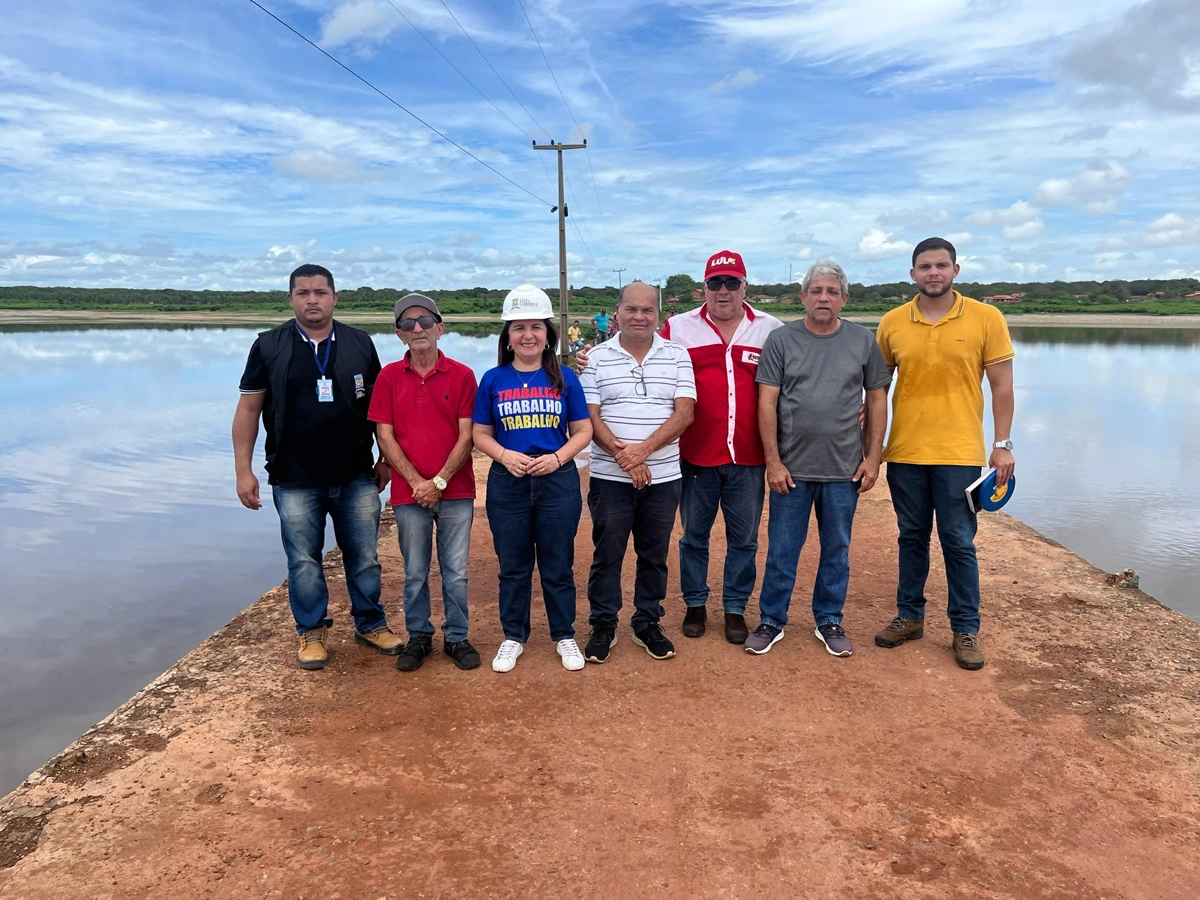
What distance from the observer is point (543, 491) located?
4.12 metres

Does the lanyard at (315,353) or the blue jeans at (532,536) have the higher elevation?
the lanyard at (315,353)

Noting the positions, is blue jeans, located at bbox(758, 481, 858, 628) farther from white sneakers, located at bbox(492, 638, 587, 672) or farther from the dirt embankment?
white sneakers, located at bbox(492, 638, 587, 672)

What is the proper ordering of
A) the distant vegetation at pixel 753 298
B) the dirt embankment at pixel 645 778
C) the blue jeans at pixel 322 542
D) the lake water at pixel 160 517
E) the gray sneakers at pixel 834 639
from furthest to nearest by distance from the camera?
the distant vegetation at pixel 753 298, the lake water at pixel 160 517, the gray sneakers at pixel 834 639, the blue jeans at pixel 322 542, the dirt embankment at pixel 645 778

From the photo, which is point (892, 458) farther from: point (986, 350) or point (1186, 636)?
point (1186, 636)

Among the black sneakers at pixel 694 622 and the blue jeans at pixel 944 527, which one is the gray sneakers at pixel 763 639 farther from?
the blue jeans at pixel 944 527

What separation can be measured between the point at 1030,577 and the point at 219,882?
→ 5.52m

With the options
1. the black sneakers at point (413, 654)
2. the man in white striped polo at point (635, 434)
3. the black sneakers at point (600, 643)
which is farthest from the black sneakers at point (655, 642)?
the black sneakers at point (413, 654)

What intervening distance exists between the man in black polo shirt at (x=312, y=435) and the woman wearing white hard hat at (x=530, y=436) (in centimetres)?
71

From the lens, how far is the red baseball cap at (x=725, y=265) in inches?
169

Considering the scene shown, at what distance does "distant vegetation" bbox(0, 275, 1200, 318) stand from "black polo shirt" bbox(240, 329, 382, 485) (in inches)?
2025

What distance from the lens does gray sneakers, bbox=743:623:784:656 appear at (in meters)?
4.48

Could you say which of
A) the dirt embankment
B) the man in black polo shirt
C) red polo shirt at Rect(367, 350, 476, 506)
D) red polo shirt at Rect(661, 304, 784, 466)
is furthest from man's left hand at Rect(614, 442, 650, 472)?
the man in black polo shirt

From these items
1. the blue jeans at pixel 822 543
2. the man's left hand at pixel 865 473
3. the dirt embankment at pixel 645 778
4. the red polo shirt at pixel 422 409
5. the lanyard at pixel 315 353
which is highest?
the lanyard at pixel 315 353

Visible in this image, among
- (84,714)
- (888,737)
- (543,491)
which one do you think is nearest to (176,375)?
(84,714)
